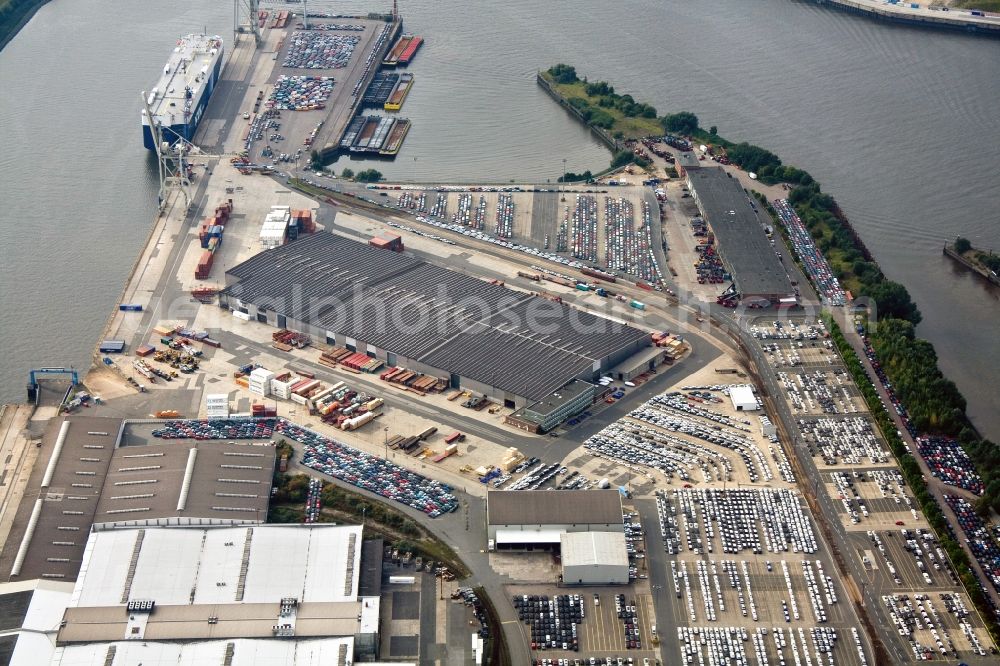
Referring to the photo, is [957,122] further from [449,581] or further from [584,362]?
[449,581]

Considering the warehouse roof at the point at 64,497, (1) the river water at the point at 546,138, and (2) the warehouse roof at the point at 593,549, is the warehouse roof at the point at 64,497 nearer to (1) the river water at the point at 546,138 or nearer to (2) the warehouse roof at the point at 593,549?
(1) the river water at the point at 546,138

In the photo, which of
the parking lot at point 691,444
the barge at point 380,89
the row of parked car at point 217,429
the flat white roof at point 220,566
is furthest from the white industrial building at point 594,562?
the barge at point 380,89

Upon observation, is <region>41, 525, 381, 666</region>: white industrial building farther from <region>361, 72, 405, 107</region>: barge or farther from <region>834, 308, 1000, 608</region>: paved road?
<region>361, 72, 405, 107</region>: barge

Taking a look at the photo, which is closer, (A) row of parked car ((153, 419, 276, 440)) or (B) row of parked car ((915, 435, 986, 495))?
(B) row of parked car ((915, 435, 986, 495))

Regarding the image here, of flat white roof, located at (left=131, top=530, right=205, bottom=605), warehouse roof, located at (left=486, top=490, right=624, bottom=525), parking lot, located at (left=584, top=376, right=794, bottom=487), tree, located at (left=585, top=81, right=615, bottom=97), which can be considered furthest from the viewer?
tree, located at (left=585, top=81, right=615, bottom=97)

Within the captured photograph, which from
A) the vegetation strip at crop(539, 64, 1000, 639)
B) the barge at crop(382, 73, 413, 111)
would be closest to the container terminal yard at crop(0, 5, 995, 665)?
the vegetation strip at crop(539, 64, 1000, 639)

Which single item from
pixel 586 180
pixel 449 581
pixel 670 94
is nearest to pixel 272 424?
pixel 449 581
